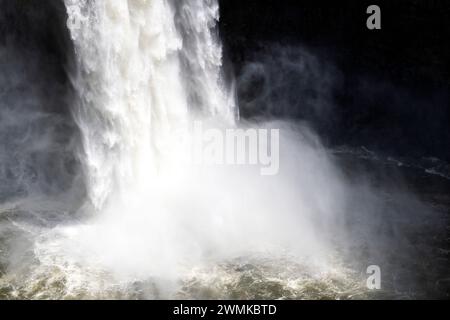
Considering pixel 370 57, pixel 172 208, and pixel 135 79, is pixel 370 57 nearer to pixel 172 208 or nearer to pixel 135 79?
pixel 135 79

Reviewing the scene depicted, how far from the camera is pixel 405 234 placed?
16.3 metres

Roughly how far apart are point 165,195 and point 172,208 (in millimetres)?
726

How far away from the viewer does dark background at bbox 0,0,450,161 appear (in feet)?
71.9

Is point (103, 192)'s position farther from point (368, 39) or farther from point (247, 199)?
point (368, 39)

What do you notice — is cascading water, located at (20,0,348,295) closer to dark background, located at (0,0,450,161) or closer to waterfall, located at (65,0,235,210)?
waterfall, located at (65,0,235,210)

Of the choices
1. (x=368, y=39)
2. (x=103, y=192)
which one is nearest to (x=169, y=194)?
(x=103, y=192)

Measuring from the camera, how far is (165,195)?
17.3 meters

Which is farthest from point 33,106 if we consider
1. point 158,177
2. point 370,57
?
point 370,57

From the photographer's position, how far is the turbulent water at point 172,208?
45.4ft

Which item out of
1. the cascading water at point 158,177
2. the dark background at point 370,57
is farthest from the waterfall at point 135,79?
the dark background at point 370,57

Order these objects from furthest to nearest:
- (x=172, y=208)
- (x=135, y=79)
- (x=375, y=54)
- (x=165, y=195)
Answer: (x=375, y=54)
(x=165, y=195)
(x=172, y=208)
(x=135, y=79)

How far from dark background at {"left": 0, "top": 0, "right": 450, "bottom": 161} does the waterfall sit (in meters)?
4.18

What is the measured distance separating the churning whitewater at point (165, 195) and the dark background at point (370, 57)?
416 cm

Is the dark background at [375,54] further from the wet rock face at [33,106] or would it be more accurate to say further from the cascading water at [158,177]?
the wet rock face at [33,106]
